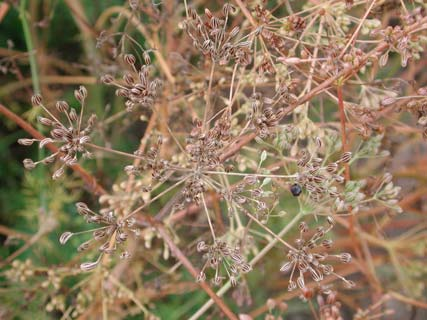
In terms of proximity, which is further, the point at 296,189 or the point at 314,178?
the point at 296,189

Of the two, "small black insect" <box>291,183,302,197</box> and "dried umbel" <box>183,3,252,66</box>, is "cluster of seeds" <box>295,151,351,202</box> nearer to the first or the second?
"small black insect" <box>291,183,302,197</box>

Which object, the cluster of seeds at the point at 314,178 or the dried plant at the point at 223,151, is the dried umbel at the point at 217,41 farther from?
the cluster of seeds at the point at 314,178

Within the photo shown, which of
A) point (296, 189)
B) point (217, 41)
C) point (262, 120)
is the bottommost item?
point (296, 189)

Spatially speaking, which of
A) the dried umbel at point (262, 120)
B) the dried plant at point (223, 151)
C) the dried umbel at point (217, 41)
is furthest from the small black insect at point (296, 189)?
the dried umbel at point (217, 41)

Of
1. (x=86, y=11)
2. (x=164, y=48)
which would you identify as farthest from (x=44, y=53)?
(x=164, y=48)

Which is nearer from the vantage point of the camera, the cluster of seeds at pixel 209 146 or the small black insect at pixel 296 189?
the cluster of seeds at pixel 209 146

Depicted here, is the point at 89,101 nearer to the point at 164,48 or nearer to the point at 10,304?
the point at 164,48

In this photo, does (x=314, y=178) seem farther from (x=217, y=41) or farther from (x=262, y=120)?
(x=217, y=41)

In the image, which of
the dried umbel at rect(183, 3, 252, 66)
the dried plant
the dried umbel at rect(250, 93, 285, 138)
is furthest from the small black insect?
the dried umbel at rect(183, 3, 252, 66)

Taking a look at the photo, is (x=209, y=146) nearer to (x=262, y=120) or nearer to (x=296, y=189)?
(x=262, y=120)

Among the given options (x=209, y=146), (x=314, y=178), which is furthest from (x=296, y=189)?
(x=209, y=146)

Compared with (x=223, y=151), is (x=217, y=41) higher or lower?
higher
